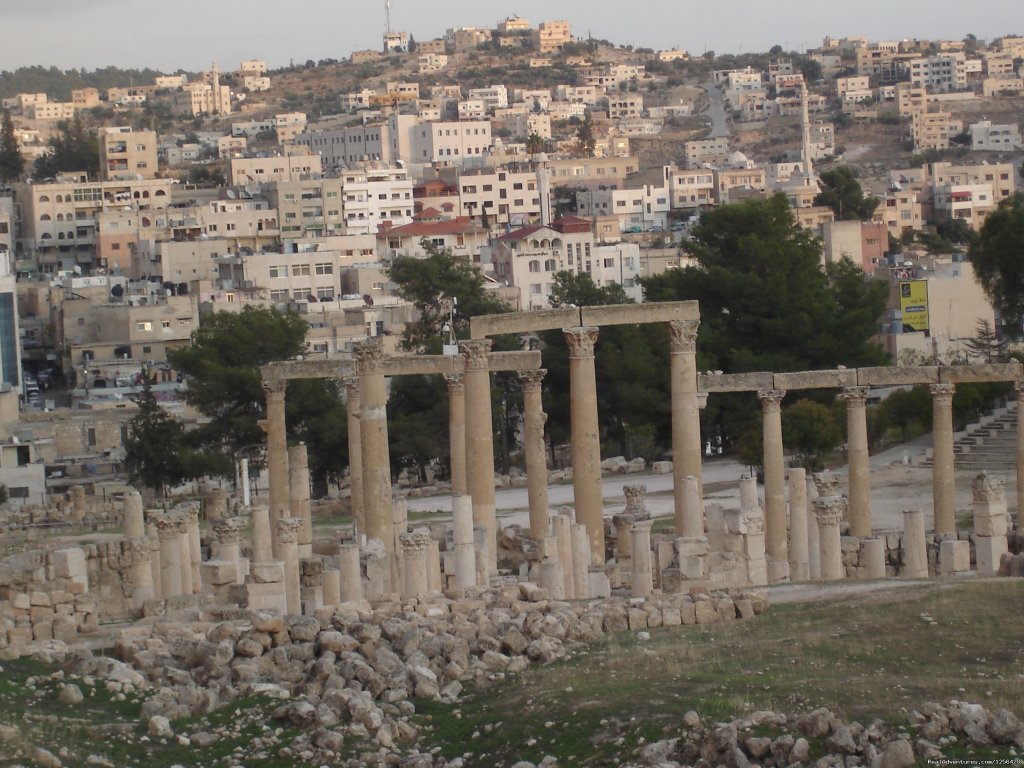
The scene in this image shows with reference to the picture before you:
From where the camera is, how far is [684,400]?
120ft

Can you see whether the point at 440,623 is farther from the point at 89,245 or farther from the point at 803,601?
the point at 89,245

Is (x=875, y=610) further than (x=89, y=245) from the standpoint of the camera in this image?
No

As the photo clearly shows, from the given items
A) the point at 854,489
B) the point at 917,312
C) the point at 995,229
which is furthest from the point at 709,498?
the point at 917,312

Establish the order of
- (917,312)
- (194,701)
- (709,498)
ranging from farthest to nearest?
(917,312) → (709,498) → (194,701)

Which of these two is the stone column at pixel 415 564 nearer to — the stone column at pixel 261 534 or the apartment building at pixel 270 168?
the stone column at pixel 261 534

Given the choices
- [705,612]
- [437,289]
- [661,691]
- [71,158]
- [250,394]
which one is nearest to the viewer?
[661,691]

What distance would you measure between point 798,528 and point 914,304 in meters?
53.6

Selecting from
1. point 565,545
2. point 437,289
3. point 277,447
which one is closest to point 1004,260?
point 437,289

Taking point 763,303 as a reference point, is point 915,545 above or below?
below

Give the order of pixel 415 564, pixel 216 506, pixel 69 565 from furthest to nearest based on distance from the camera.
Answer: pixel 216 506 → pixel 69 565 → pixel 415 564

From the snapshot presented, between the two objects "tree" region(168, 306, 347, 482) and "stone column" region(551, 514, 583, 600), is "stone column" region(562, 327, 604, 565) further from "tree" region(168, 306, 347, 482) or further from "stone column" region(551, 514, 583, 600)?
"tree" region(168, 306, 347, 482)

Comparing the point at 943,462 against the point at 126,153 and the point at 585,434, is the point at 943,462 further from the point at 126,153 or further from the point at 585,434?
the point at 126,153

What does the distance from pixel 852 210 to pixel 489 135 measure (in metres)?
51.2

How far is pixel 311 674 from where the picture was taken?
1002 inches
